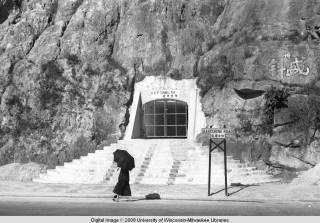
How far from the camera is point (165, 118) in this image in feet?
82.9

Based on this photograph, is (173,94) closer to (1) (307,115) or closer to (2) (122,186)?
(1) (307,115)

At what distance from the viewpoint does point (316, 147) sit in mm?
19766

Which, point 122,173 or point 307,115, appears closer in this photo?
point 122,173

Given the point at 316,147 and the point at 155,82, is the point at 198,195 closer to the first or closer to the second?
the point at 316,147

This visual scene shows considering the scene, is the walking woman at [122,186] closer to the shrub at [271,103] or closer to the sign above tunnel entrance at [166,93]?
the shrub at [271,103]

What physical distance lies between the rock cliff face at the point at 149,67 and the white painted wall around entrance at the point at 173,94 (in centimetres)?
40

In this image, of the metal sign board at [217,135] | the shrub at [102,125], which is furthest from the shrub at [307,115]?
the shrub at [102,125]

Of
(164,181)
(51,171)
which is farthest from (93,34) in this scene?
(164,181)

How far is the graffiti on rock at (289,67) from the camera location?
21156mm

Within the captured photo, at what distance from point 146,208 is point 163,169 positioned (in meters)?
6.74

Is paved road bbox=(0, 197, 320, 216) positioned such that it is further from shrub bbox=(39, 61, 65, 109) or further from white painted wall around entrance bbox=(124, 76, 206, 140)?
shrub bbox=(39, 61, 65, 109)

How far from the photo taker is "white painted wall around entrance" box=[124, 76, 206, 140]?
2392cm

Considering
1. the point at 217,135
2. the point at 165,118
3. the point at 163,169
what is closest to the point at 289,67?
the point at 165,118

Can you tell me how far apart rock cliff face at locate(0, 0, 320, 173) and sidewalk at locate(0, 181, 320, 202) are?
5.45 meters
